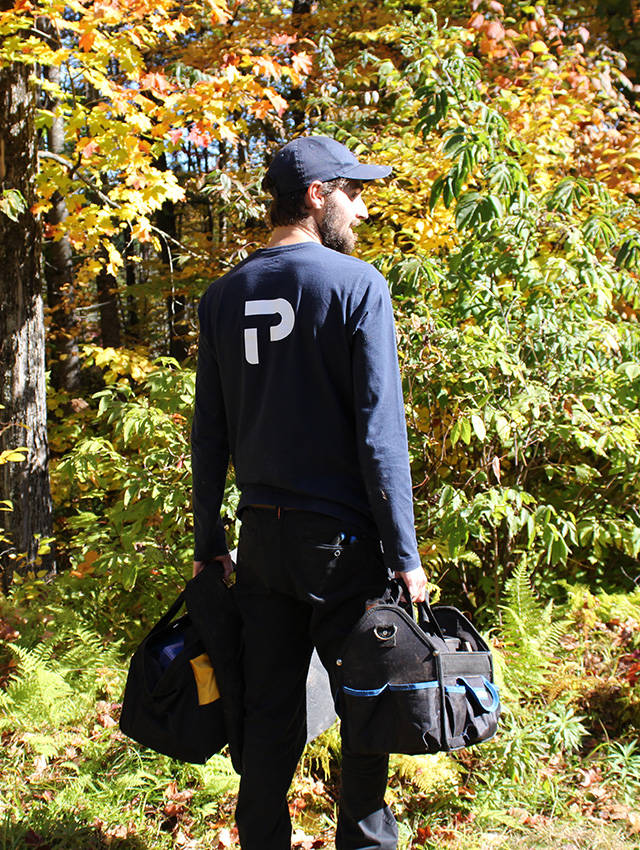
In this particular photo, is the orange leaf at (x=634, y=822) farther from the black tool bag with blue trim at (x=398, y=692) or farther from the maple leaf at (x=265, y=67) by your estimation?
the maple leaf at (x=265, y=67)

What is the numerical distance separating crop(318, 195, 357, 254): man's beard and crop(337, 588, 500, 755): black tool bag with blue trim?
106 centimetres

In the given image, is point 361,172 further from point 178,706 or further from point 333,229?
point 178,706

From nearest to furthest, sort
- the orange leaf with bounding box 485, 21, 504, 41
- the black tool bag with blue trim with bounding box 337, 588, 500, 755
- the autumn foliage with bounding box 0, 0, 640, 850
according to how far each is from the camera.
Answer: the black tool bag with blue trim with bounding box 337, 588, 500, 755 < the autumn foliage with bounding box 0, 0, 640, 850 < the orange leaf with bounding box 485, 21, 504, 41

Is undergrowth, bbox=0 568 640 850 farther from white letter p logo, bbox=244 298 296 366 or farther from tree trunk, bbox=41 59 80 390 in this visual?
tree trunk, bbox=41 59 80 390

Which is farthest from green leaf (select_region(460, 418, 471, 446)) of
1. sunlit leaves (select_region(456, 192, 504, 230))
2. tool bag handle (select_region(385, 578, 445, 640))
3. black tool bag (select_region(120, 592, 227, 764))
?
black tool bag (select_region(120, 592, 227, 764))

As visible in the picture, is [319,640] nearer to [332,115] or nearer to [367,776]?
[367,776]

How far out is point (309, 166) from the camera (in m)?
2.11

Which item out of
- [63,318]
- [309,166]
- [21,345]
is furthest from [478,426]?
[63,318]

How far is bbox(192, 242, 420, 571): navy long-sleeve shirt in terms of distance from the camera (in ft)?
6.43

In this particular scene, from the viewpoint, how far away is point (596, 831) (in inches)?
114

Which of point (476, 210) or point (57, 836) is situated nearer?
point (57, 836)

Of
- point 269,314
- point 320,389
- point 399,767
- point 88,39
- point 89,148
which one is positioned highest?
point 88,39

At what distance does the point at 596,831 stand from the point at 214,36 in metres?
9.89

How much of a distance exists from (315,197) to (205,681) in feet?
4.88
